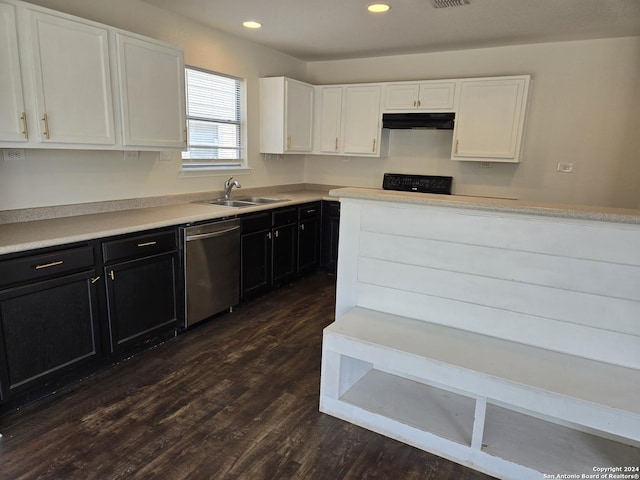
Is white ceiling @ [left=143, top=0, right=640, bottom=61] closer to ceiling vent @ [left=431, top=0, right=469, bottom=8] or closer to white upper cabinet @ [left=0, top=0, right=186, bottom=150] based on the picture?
ceiling vent @ [left=431, top=0, right=469, bottom=8]

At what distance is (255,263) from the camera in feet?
12.6

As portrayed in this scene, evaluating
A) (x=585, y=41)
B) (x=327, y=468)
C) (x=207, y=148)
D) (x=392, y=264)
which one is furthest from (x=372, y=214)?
(x=585, y=41)

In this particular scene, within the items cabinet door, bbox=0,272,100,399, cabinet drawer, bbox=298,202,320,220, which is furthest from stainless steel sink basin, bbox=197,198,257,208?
cabinet door, bbox=0,272,100,399

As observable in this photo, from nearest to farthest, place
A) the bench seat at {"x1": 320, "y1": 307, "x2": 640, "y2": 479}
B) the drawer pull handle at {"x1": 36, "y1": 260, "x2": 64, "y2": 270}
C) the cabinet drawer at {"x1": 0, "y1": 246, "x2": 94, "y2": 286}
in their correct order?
1. the bench seat at {"x1": 320, "y1": 307, "x2": 640, "y2": 479}
2. the cabinet drawer at {"x1": 0, "y1": 246, "x2": 94, "y2": 286}
3. the drawer pull handle at {"x1": 36, "y1": 260, "x2": 64, "y2": 270}

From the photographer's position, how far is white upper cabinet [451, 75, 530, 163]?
4.00 metres

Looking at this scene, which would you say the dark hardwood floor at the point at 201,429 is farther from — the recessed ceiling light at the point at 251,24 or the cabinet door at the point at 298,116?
the recessed ceiling light at the point at 251,24

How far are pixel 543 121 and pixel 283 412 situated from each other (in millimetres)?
3752

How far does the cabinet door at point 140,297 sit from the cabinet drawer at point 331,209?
2.21m

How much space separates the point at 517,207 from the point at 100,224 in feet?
8.05

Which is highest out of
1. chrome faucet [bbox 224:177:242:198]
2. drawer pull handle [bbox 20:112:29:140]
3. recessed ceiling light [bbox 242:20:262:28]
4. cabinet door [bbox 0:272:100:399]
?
recessed ceiling light [bbox 242:20:262:28]

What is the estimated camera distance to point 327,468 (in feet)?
6.22

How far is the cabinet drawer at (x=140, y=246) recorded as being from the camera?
8.33 feet

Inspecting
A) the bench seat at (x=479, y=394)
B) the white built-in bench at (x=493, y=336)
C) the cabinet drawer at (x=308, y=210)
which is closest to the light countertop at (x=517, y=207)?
the white built-in bench at (x=493, y=336)

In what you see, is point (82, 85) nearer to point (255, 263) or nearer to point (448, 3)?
point (255, 263)
